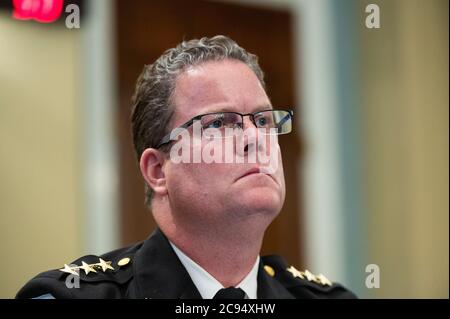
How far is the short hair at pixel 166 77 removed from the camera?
1.44m

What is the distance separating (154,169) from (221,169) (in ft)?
0.56

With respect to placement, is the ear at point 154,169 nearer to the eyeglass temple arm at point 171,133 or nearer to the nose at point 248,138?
the eyeglass temple arm at point 171,133

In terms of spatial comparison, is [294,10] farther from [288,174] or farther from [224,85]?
[224,85]

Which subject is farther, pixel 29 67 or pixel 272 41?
pixel 272 41

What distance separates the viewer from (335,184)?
8.93ft

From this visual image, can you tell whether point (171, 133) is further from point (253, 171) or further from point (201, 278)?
point (201, 278)

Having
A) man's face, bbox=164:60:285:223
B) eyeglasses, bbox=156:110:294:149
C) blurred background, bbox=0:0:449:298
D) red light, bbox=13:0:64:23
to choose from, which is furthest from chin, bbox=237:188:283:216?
red light, bbox=13:0:64:23

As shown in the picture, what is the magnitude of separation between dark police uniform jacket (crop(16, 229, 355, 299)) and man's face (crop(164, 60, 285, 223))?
0.12 m

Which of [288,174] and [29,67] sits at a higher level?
[29,67]

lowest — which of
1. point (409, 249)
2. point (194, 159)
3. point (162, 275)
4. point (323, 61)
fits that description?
point (409, 249)

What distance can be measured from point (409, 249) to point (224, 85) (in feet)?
5.72

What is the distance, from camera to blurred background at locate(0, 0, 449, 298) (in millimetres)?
1714
